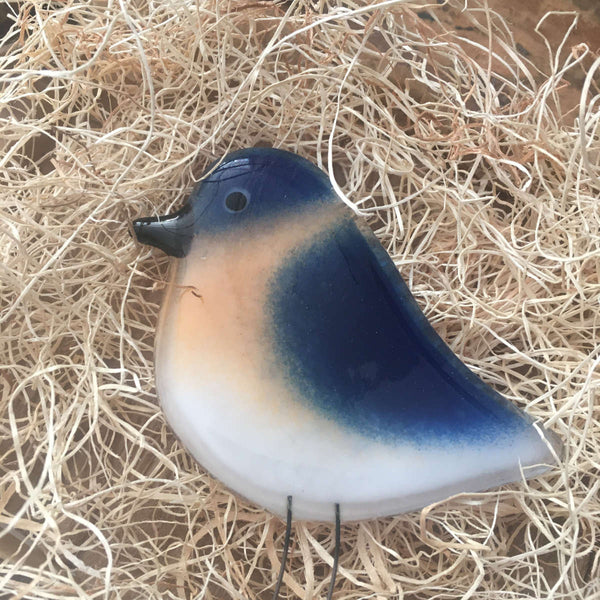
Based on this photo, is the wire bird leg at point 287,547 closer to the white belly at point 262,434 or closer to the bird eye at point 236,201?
the white belly at point 262,434

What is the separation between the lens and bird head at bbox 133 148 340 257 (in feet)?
1.98

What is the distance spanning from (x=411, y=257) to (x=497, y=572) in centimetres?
35

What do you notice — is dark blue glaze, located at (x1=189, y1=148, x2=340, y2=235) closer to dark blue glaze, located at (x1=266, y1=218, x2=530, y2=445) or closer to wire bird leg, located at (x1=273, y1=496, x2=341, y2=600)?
dark blue glaze, located at (x1=266, y1=218, x2=530, y2=445)

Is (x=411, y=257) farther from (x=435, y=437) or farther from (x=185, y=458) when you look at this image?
(x=185, y=458)

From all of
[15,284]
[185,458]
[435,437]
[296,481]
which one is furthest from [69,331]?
[435,437]

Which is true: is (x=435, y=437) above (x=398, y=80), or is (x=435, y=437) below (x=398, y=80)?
below

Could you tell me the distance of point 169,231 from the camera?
1.96ft

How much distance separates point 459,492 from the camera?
590 mm

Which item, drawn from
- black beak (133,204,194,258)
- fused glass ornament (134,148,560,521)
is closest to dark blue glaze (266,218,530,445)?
fused glass ornament (134,148,560,521)

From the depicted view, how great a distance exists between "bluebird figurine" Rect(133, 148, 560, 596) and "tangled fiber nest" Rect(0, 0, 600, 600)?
0.03m

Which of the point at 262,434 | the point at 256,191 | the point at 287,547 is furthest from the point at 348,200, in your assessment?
the point at 287,547

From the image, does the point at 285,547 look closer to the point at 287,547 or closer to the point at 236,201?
the point at 287,547

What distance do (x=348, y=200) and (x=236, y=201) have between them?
0.12 m

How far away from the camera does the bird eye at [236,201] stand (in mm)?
607
